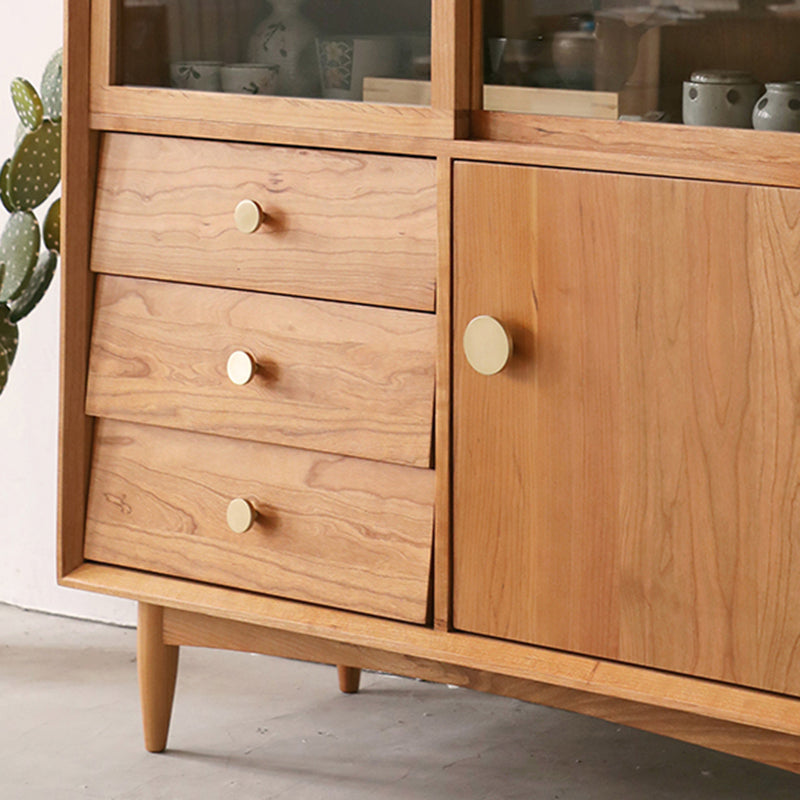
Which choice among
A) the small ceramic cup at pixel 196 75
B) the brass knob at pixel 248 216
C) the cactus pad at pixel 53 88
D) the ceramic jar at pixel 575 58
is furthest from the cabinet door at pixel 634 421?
the cactus pad at pixel 53 88

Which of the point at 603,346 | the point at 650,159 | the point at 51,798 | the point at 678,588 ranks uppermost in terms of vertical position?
the point at 650,159

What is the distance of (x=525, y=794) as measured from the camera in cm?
166

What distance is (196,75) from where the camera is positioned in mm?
1558

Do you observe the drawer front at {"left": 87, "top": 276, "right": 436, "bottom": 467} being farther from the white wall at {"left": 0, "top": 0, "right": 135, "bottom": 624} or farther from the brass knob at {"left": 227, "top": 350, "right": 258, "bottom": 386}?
the white wall at {"left": 0, "top": 0, "right": 135, "bottom": 624}

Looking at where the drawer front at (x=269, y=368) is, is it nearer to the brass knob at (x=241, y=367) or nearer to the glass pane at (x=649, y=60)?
the brass knob at (x=241, y=367)

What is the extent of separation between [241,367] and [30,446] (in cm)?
86

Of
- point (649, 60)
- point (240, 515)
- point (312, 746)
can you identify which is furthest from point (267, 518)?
point (649, 60)

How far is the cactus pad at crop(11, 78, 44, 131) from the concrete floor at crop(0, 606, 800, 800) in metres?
0.80

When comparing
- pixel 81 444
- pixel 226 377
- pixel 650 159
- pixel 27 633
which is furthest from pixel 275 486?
pixel 27 633

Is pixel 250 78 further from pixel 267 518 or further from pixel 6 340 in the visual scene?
pixel 6 340

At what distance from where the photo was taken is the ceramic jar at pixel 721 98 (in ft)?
4.25

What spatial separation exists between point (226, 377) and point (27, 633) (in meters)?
0.85

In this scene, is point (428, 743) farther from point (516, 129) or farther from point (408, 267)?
point (516, 129)

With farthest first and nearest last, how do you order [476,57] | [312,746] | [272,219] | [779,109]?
[312,746]
[272,219]
[476,57]
[779,109]
